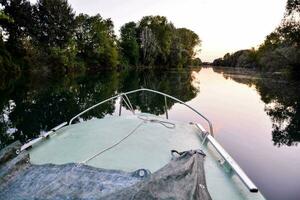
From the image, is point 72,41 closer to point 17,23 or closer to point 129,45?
point 17,23

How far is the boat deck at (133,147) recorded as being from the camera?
3627mm

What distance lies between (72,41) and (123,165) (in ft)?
137

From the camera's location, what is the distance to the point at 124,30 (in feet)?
212

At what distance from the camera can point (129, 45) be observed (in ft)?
203

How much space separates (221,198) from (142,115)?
3.31m

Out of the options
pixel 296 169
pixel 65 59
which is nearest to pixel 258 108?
pixel 296 169

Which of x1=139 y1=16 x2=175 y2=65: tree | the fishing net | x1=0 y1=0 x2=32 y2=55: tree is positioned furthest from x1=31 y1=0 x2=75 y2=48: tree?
the fishing net

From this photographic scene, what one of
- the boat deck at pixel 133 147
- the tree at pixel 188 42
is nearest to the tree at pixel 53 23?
the boat deck at pixel 133 147

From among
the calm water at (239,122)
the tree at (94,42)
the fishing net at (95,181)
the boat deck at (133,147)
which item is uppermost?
the tree at (94,42)

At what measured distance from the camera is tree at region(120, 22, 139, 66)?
61.9m

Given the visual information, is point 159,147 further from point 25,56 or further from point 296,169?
point 25,56

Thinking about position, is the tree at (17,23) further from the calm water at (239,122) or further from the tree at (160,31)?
the tree at (160,31)

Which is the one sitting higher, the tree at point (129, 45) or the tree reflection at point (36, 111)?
the tree at point (129, 45)

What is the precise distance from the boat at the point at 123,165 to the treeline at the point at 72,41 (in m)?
12.2
